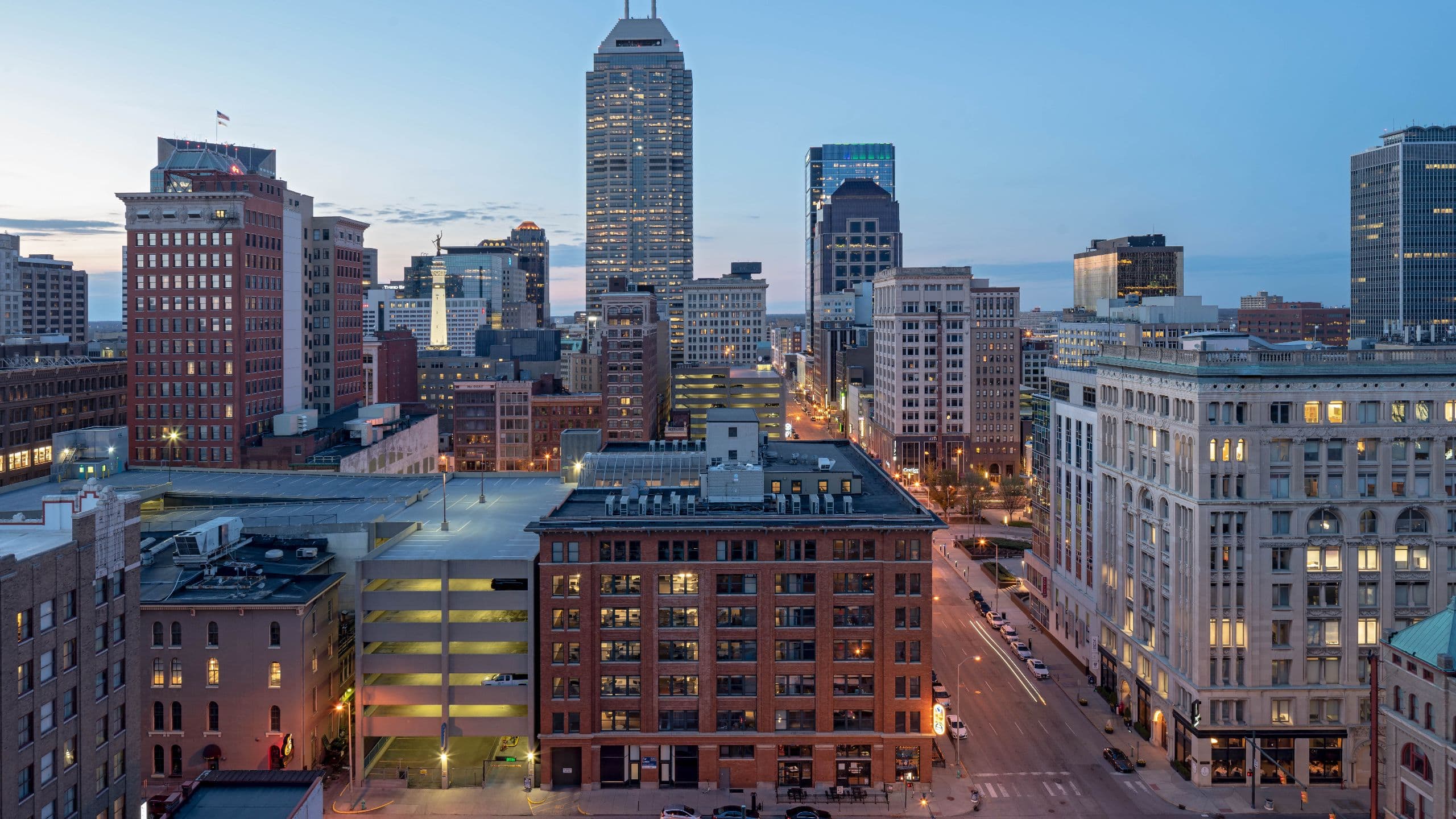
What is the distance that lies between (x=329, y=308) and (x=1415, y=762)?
541 ft

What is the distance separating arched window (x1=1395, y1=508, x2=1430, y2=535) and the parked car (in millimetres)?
26870

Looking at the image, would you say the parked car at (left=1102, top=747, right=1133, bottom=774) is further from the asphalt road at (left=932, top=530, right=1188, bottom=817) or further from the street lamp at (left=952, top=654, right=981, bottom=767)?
the street lamp at (left=952, top=654, right=981, bottom=767)

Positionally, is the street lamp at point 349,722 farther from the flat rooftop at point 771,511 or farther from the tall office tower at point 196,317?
the tall office tower at point 196,317

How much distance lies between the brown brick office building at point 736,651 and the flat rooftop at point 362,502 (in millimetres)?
8489

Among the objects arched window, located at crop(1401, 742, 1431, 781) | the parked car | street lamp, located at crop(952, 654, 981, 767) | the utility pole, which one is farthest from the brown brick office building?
arched window, located at crop(1401, 742, 1431, 781)

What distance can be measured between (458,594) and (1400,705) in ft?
210

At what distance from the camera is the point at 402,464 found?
180m

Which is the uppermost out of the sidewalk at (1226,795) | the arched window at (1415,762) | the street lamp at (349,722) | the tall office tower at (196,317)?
the tall office tower at (196,317)

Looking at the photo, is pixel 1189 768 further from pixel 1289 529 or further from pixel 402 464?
pixel 402 464

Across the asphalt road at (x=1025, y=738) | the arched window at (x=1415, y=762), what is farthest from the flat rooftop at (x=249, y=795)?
the arched window at (x=1415, y=762)

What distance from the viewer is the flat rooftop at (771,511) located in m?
81.2

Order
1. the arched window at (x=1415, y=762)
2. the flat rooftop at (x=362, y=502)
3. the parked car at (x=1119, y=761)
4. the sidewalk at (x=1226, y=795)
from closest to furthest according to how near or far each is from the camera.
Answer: the arched window at (x=1415, y=762) → the sidewalk at (x=1226, y=795) → the parked car at (x=1119, y=761) → the flat rooftop at (x=362, y=502)

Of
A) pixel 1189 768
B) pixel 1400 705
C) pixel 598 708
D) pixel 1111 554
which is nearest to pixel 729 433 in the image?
pixel 598 708

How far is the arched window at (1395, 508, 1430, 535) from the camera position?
82.2 meters
